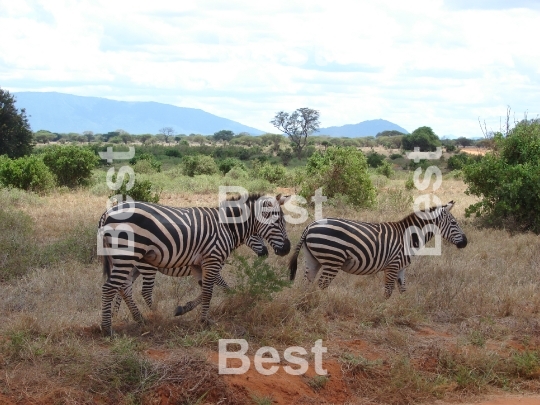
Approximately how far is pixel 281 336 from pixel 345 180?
9584 mm

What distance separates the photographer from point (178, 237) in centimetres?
677

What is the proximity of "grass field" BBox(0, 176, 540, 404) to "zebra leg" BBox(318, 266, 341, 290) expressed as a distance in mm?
104

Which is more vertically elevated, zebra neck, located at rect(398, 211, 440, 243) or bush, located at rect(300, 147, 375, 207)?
bush, located at rect(300, 147, 375, 207)

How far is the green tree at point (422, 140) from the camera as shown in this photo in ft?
172

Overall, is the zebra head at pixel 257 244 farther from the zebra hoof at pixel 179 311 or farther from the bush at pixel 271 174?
the bush at pixel 271 174

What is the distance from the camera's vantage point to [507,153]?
578 inches

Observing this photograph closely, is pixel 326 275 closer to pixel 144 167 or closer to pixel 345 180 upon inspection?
pixel 345 180

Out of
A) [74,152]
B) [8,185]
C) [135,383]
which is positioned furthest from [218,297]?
[74,152]

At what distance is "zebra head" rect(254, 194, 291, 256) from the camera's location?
7574 mm

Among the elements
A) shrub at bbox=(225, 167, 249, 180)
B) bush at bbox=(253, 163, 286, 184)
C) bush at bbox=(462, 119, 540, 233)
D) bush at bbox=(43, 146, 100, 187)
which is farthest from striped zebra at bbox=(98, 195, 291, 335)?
shrub at bbox=(225, 167, 249, 180)

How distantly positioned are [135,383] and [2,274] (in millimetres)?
4335

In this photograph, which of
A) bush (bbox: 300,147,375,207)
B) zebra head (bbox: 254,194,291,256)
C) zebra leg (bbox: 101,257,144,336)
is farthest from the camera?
bush (bbox: 300,147,375,207)

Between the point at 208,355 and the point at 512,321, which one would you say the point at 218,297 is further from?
the point at 512,321

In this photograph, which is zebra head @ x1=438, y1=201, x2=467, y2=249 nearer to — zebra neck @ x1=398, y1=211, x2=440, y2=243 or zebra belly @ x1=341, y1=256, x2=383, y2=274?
zebra neck @ x1=398, y1=211, x2=440, y2=243
